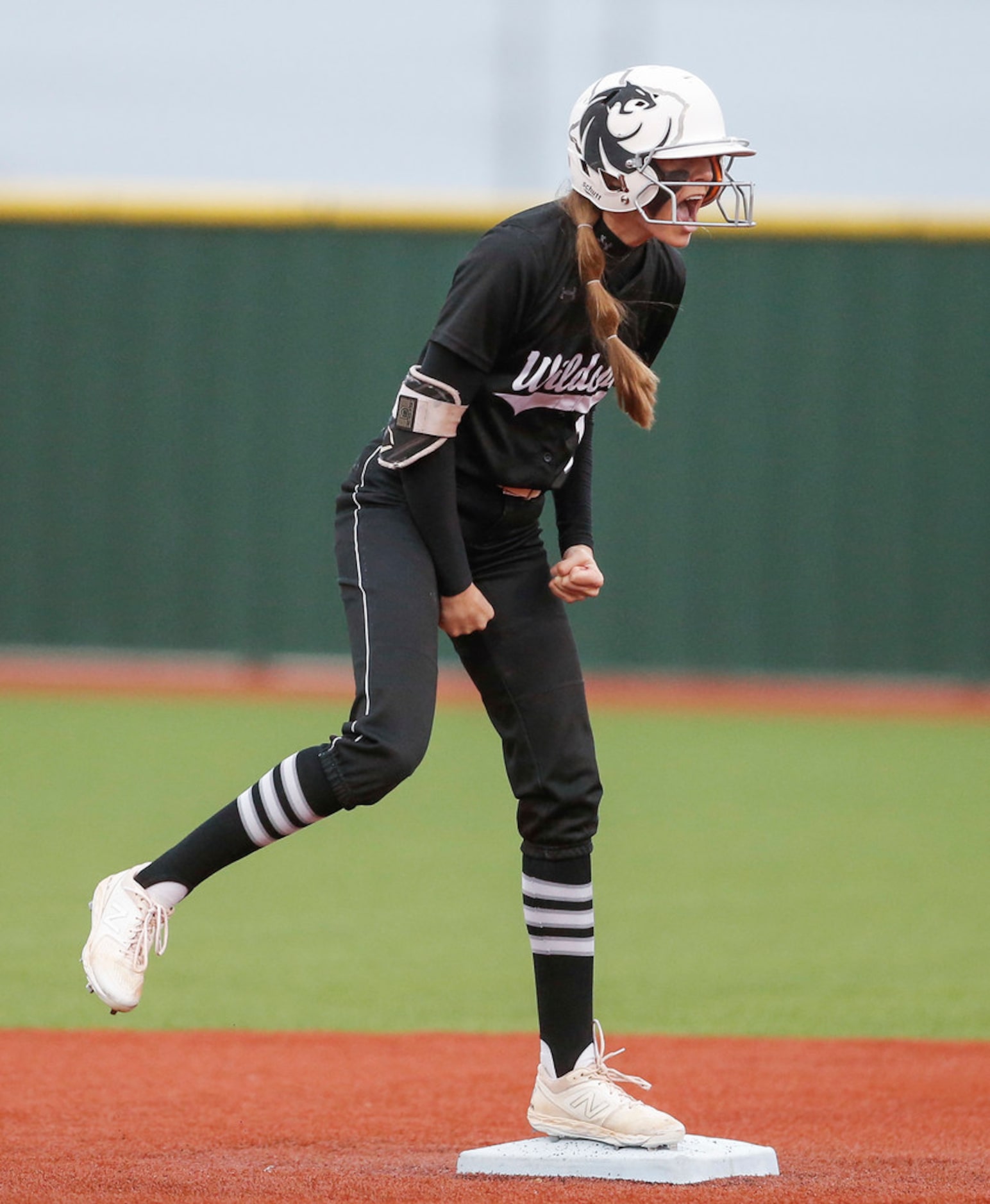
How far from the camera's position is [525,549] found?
399cm

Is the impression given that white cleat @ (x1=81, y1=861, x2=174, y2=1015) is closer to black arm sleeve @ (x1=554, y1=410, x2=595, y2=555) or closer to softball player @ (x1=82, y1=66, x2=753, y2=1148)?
softball player @ (x1=82, y1=66, x2=753, y2=1148)

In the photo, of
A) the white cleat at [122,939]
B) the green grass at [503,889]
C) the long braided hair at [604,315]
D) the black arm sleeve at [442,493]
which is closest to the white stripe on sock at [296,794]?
the white cleat at [122,939]

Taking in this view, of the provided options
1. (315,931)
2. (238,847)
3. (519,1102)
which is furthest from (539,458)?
(315,931)

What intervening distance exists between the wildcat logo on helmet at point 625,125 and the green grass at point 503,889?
2.62 m

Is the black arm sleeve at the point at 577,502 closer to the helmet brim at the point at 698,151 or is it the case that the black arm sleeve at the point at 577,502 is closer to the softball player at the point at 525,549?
the softball player at the point at 525,549

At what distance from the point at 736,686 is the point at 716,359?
2.38 metres

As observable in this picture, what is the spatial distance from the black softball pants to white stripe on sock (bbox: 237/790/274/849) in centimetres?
17

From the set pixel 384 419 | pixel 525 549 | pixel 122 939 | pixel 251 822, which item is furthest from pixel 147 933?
pixel 384 419

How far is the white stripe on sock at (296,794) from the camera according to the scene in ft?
11.6

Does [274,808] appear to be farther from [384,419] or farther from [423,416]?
[384,419]

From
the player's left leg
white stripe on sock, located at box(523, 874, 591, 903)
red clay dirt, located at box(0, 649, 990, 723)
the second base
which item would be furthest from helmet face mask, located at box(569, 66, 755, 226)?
red clay dirt, located at box(0, 649, 990, 723)

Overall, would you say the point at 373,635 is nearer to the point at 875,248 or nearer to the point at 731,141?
the point at 731,141

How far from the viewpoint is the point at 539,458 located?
3.88m

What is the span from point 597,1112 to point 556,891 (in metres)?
0.46
